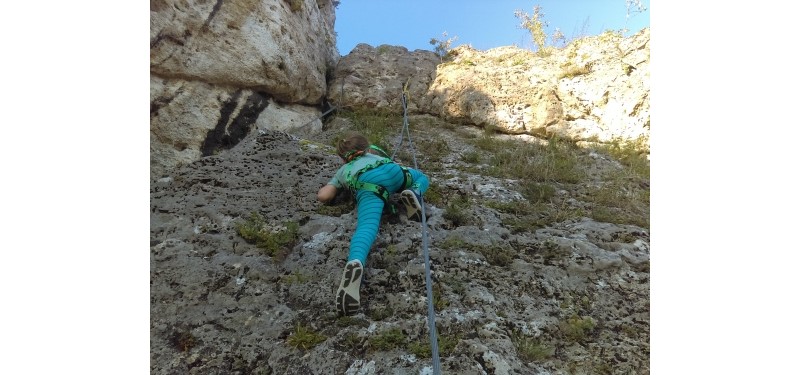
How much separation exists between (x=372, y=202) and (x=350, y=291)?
3.23 ft

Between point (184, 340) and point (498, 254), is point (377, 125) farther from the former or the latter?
point (184, 340)

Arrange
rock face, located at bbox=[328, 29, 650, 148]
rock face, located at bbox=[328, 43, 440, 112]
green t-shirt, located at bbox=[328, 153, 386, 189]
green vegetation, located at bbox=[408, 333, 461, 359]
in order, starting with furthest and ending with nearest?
rock face, located at bbox=[328, 43, 440, 112], rock face, located at bbox=[328, 29, 650, 148], green t-shirt, located at bbox=[328, 153, 386, 189], green vegetation, located at bbox=[408, 333, 461, 359]

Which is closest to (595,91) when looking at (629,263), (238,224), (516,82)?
(516,82)

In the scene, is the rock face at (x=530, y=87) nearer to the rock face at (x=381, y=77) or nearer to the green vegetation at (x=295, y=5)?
the rock face at (x=381, y=77)

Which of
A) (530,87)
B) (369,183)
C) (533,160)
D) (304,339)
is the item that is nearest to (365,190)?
(369,183)

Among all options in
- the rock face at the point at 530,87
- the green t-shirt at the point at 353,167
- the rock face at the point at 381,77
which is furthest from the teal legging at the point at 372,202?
the rock face at the point at 381,77

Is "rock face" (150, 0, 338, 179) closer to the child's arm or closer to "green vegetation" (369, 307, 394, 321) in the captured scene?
the child's arm

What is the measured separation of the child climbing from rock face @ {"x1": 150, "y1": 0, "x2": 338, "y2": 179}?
7.49 feet

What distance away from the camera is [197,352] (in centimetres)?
251

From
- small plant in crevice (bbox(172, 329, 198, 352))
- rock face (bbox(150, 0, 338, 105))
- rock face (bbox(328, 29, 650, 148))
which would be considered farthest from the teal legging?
rock face (bbox(328, 29, 650, 148))

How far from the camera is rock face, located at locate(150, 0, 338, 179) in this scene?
204 inches

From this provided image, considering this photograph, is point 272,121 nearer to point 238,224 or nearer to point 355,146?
point 355,146

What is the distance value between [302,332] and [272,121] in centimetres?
438

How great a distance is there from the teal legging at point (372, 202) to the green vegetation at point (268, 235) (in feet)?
1.98
